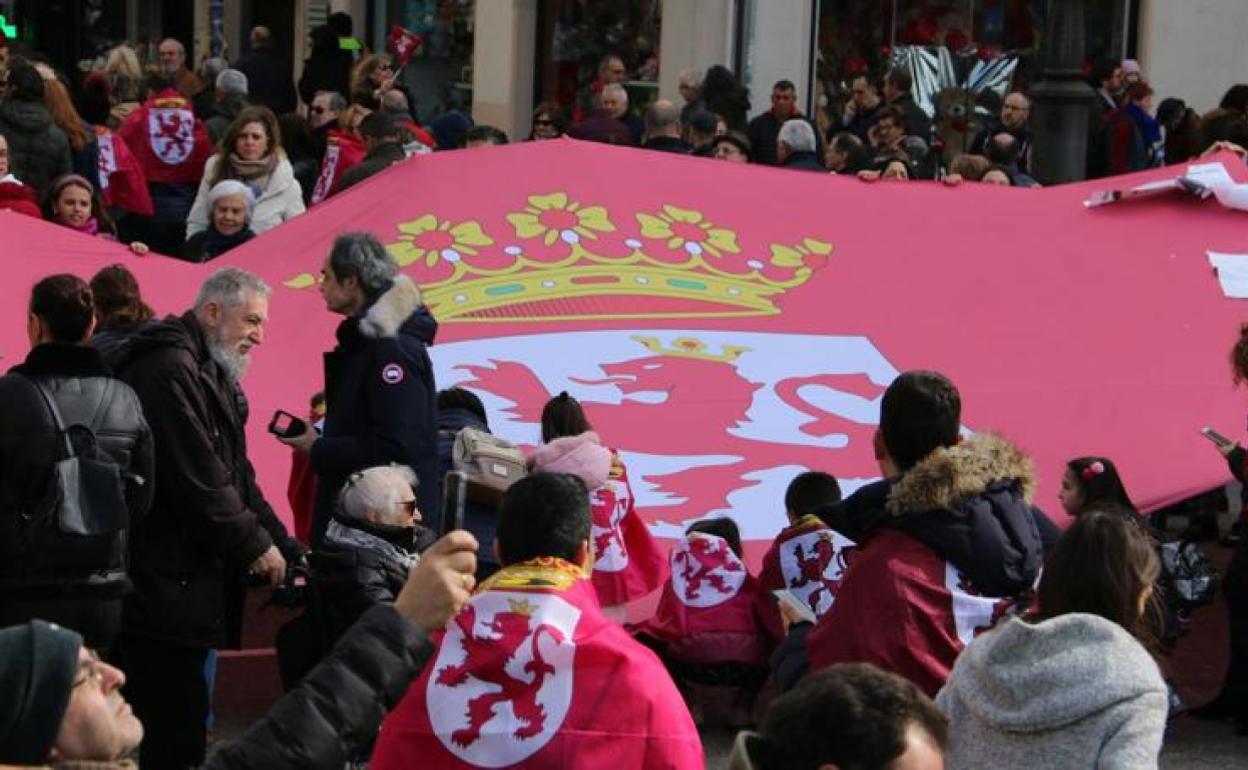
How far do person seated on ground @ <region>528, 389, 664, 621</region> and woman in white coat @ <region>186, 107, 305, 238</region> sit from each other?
12.3ft

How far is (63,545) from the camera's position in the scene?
6121 mm

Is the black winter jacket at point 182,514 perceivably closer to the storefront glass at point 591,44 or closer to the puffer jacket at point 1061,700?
the puffer jacket at point 1061,700

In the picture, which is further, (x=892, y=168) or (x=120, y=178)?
(x=120, y=178)

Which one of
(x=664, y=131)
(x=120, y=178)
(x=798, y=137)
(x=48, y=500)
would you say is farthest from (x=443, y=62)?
(x=48, y=500)

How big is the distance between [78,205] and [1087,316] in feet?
13.6

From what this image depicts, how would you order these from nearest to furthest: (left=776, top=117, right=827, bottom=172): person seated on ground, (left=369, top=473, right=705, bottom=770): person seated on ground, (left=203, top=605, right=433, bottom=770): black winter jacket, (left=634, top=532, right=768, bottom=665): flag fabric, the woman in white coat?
(left=203, top=605, right=433, bottom=770): black winter jacket, (left=369, top=473, right=705, bottom=770): person seated on ground, (left=634, top=532, right=768, bottom=665): flag fabric, the woman in white coat, (left=776, top=117, right=827, bottom=172): person seated on ground

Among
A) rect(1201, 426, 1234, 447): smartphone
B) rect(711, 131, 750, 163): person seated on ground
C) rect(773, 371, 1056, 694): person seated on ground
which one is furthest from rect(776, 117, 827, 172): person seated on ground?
rect(773, 371, 1056, 694): person seated on ground

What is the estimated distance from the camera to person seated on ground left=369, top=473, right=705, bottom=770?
182 inches

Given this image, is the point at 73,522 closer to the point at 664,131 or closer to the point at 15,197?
the point at 15,197

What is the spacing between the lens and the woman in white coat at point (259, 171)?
11.4 metres

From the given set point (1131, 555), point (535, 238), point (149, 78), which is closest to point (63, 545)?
point (1131, 555)

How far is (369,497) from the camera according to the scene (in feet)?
21.4

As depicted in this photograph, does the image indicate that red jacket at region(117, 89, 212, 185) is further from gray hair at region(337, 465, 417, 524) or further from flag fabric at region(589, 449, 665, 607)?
gray hair at region(337, 465, 417, 524)

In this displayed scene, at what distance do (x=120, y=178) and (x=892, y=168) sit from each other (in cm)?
398
